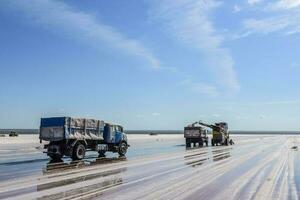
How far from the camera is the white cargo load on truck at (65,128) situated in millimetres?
29016

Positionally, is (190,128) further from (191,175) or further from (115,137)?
(191,175)

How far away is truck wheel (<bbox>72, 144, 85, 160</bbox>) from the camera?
29.3 metres

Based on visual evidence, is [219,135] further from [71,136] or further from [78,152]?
[71,136]

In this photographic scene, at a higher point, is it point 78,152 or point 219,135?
point 219,135

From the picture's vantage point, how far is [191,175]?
19531 mm

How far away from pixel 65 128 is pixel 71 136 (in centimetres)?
73

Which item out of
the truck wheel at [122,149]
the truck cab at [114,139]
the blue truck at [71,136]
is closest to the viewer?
the blue truck at [71,136]

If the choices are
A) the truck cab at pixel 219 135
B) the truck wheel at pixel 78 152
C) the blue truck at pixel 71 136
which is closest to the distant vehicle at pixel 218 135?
the truck cab at pixel 219 135

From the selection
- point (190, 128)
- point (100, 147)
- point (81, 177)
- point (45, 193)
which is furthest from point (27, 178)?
point (190, 128)

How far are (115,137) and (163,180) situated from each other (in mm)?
17105

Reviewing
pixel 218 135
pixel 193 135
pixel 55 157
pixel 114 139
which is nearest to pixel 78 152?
pixel 55 157

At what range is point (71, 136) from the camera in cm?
2934

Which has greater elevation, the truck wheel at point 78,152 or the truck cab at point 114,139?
the truck cab at point 114,139

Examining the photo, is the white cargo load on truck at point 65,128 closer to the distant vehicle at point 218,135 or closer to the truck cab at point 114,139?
the truck cab at point 114,139
